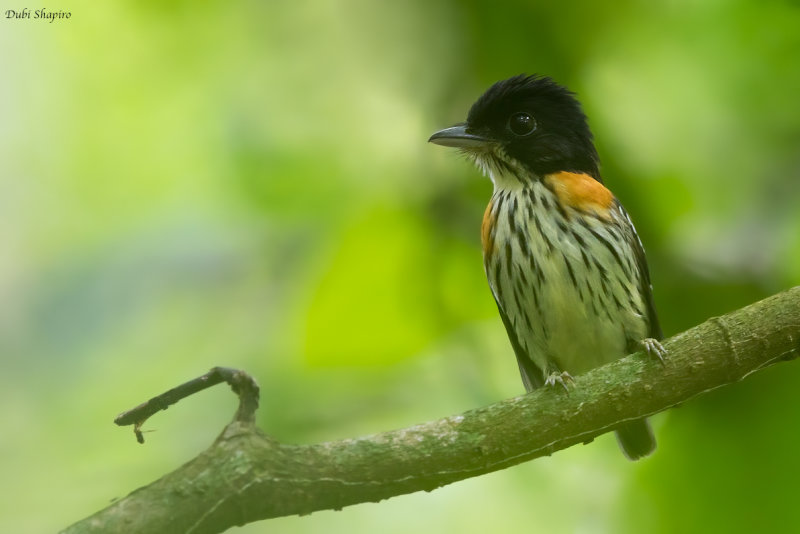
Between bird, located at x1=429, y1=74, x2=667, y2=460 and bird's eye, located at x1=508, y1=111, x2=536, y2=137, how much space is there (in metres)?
0.01

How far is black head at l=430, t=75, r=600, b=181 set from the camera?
12.8ft

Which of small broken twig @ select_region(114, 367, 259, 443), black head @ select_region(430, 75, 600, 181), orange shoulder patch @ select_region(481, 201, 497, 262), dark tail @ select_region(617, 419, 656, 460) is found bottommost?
dark tail @ select_region(617, 419, 656, 460)

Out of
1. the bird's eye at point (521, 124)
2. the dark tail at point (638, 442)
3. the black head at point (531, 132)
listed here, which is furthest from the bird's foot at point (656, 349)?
the bird's eye at point (521, 124)

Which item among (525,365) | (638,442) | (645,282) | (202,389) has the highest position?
(202,389)

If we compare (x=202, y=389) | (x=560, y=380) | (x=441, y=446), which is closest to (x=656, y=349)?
(x=560, y=380)

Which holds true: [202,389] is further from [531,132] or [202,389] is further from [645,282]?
[531,132]

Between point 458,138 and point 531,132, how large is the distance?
0.38 meters

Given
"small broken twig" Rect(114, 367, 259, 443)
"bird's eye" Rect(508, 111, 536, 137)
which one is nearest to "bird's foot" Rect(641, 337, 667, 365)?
"small broken twig" Rect(114, 367, 259, 443)

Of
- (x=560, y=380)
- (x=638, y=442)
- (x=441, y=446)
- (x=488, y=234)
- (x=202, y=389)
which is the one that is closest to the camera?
(x=202, y=389)

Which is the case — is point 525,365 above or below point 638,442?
above

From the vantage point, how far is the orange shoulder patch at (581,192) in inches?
146

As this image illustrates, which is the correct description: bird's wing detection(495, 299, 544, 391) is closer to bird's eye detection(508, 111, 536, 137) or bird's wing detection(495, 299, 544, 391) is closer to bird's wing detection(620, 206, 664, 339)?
bird's wing detection(620, 206, 664, 339)

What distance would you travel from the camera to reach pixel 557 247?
366 centimetres

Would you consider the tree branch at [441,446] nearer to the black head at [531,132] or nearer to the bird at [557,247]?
the bird at [557,247]
